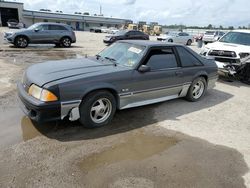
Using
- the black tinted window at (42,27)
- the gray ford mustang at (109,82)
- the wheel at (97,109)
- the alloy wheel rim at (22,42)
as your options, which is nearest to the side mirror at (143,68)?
the gray ford mustang at (109,82)

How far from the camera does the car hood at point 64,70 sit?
3.87 m

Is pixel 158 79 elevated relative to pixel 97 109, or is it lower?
elevated

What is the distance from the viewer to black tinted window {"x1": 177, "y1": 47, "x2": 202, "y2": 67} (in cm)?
556

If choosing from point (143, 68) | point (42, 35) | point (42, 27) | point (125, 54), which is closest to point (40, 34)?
point (42, 35)

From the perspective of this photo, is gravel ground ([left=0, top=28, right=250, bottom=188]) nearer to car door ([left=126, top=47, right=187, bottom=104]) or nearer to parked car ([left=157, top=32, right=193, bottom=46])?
car door ([left=126, top=47, right=187, bottom=104])

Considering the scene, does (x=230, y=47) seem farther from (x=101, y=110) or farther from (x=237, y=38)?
(x=101, y=110)

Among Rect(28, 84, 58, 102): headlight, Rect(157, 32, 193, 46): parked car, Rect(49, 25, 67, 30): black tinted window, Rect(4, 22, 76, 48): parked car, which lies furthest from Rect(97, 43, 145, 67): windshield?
Rect(157, 32, 193, 46): parked car

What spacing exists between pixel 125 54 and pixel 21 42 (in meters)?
12.0

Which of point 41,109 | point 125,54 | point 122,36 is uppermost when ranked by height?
point 122,36

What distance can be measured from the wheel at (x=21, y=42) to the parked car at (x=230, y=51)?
1103 cm

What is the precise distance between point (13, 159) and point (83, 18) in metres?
72.3

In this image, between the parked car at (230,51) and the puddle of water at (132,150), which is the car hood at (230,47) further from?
Answer: the puddle of water at (132,150)

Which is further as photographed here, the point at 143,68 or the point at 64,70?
the point at 143,68

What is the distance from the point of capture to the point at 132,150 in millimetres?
3717
